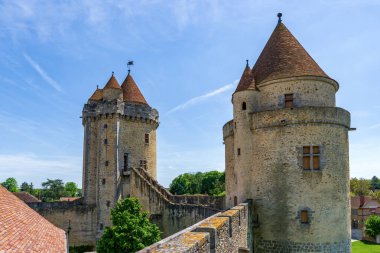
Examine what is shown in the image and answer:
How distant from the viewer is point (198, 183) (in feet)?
304

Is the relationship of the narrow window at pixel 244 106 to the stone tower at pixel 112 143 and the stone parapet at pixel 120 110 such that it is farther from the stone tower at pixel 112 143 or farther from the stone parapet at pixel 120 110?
the stone parapet at pixel 120 110

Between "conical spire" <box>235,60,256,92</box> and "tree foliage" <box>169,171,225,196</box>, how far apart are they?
178ft

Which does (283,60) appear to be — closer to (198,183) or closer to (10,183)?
(198,183)

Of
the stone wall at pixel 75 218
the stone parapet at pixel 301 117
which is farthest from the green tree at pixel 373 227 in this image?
the stone parapet at pixel 301 117

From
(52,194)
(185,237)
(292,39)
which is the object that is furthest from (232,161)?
(52,194)

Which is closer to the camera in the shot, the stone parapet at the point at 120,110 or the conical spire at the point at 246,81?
the conical spire at the point at 246,81

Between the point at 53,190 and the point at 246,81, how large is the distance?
11027 cm

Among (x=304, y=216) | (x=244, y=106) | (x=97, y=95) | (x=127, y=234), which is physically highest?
(x=97, y=95)

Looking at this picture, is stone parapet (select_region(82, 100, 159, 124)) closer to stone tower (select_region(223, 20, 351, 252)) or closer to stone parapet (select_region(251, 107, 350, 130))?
stone tower (select_region(223, 20, 351, 252))

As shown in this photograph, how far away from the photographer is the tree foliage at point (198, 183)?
273 feet

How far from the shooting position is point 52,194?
117312 mm

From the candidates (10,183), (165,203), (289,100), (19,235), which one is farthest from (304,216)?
(10,183)

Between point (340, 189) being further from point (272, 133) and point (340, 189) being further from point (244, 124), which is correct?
point (244, 124)

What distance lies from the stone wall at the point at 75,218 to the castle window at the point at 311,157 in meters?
25.5
